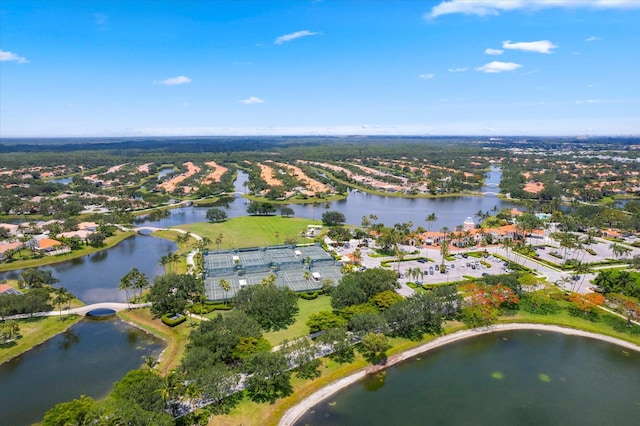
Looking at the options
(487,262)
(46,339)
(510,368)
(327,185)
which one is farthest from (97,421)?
(327,185)

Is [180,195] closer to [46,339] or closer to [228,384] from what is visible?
[46,339]

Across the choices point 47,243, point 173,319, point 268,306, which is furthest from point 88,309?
point 47,243

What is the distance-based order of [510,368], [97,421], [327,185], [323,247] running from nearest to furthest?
1. [97,421]
2. [510,368]
3. [323,247]
4. [327,185]

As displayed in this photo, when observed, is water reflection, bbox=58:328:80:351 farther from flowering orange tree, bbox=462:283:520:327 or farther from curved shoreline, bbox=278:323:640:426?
flowering orange tree, bbox=462:283:520:327

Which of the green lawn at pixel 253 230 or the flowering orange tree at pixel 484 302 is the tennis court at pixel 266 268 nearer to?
the green lawn at pixel 253 230

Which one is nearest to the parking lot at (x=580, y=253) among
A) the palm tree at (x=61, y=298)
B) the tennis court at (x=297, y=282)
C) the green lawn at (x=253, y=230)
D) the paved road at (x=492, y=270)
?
the paved road at (x=492, y=270)

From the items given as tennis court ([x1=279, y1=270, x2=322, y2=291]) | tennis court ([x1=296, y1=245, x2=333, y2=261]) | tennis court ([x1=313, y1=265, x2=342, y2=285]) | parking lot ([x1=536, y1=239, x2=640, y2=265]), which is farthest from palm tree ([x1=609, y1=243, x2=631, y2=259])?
tennis court ([x1=279, y1=270, x2=322, y2=291])
